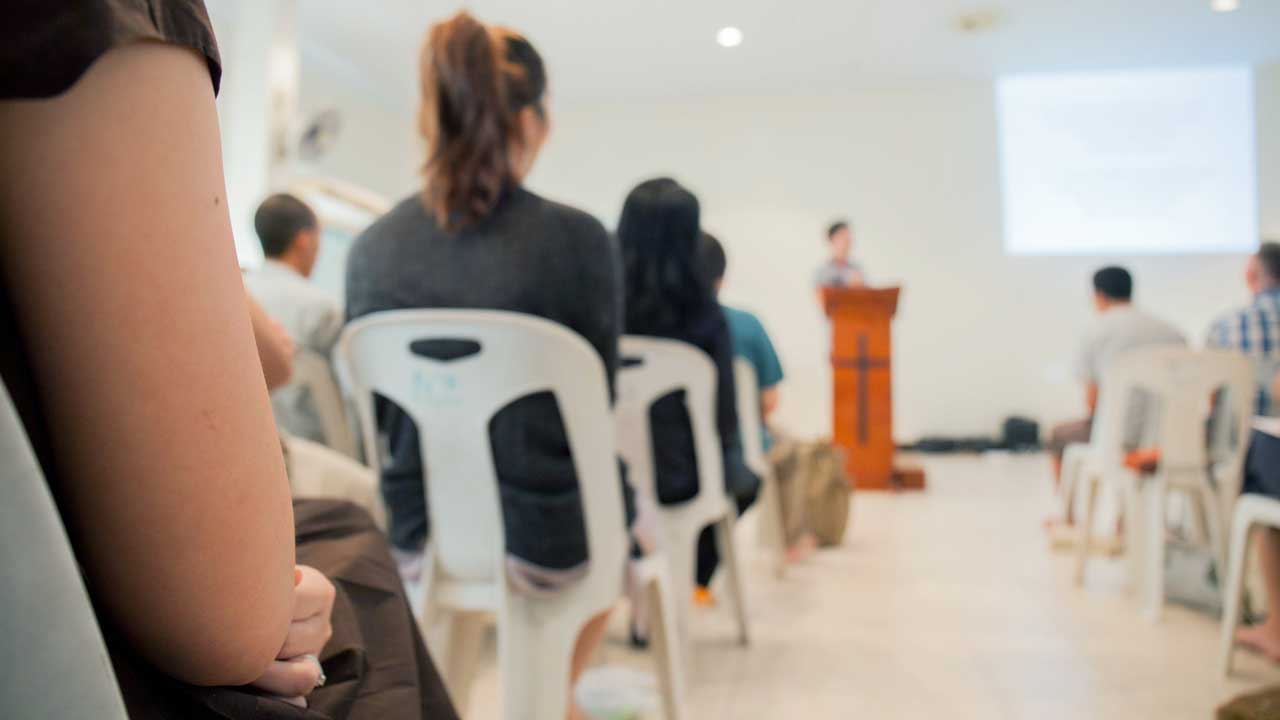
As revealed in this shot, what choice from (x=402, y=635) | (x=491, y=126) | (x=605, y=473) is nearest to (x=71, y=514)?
(x=402, y=635)

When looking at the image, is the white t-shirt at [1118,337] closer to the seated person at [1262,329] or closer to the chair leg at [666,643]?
the seated person at [1262,329]

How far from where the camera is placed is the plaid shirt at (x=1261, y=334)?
2.92 meters

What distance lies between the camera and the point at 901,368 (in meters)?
7.49

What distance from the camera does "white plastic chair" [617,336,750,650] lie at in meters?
1.90

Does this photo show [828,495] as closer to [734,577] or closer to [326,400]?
[734,577]

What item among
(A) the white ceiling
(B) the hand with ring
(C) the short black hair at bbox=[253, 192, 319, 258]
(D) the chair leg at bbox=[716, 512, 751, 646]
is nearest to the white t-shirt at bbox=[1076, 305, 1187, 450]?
(D) the chair leg at bbox=[716, 512, 751, 646]

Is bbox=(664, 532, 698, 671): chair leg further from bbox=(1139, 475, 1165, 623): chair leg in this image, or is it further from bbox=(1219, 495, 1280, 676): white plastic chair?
bbox=(1139, 475, 1165, 623): chair leg

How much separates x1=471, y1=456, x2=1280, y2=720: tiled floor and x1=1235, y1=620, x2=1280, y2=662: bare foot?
0.15 ft

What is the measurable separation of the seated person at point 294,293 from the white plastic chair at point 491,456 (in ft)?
2.36

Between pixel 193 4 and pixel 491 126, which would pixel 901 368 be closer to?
pixel 491 126

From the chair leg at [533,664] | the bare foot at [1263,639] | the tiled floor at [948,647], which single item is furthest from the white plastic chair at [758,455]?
the bare foot at [1263,639]

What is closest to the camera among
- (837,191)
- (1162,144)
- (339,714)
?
(339,714)

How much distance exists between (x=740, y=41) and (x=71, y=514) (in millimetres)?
6507

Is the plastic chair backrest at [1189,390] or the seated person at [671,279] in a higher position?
the seated person at [671,279]
